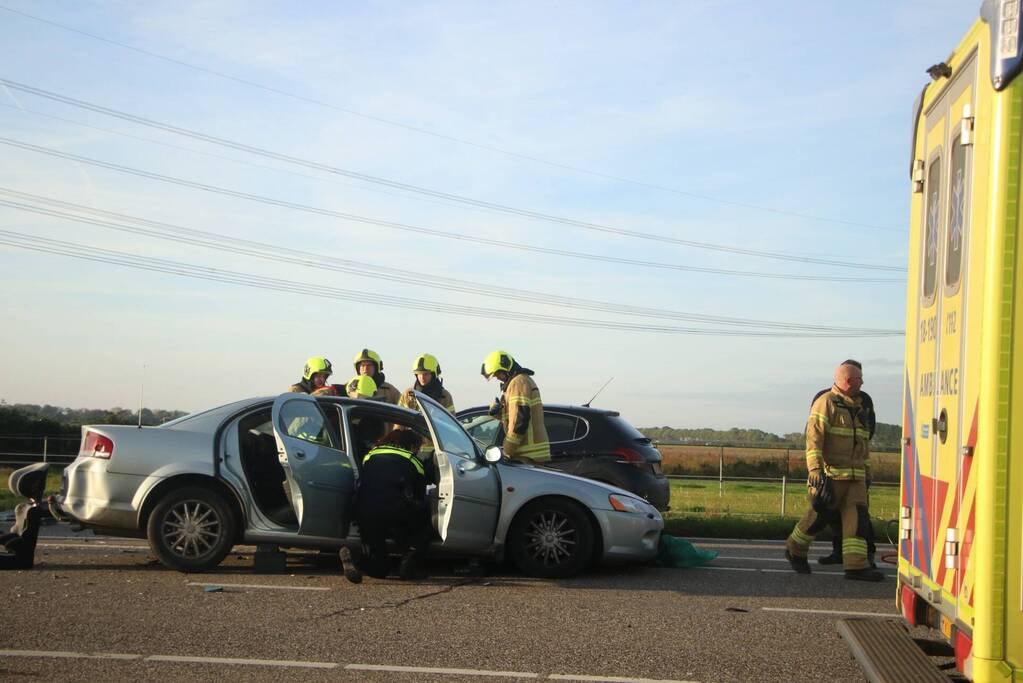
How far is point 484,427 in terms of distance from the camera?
13609mm

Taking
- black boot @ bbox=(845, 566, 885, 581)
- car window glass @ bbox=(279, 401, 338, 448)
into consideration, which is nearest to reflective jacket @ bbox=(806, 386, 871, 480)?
black boot @ bbox=(845, 566, 885, 581)

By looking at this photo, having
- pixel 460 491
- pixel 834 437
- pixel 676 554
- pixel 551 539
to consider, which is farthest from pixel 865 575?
pixel 460 491

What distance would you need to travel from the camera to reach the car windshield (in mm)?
10172

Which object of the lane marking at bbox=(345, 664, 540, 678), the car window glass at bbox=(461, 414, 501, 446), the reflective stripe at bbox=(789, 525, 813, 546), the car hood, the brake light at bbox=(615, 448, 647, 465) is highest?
the car window glass at bbox=(461, 414, 501, 446)

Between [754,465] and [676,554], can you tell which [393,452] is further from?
[754,465]

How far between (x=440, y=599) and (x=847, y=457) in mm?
4202

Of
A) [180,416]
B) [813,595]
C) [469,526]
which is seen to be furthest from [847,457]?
[180,416]

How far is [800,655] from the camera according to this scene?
7.21 metres

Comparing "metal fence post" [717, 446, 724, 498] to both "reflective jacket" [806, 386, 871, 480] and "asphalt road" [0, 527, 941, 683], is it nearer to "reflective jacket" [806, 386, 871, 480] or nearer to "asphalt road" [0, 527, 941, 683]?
"reflective jacket" [806, 386, 871, 480]

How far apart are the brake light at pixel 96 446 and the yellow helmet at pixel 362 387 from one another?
3776 millimetres

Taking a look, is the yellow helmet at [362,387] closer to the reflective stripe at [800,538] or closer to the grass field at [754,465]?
the reflective stripe at [800,538]

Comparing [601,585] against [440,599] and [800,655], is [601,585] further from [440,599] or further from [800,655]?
[800,655]

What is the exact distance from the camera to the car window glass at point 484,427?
1345 centimetres

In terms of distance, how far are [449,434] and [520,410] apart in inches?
62.0
